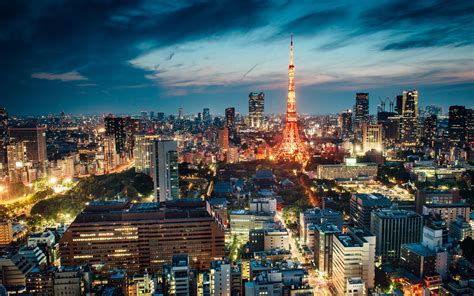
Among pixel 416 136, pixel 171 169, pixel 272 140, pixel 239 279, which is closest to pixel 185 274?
pixel 239 279

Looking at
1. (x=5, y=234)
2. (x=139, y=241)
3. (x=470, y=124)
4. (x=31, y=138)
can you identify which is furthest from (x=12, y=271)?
(x=470, y=124)

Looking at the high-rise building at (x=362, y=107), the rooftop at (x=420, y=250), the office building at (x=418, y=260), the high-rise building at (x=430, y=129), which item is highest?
the high-rise building at (x=362, y=107)

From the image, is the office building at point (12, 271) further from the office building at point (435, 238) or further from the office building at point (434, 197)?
the office building at point (434, 197)

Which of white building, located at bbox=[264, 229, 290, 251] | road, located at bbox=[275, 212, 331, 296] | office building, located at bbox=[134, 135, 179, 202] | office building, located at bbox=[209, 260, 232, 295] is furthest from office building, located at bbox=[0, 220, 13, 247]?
road, located at bbox=[275, 212, 331, 296]

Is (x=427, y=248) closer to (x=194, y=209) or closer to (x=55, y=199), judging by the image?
(x=194, y=209)

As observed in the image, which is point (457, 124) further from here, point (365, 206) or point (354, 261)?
point (354, 261)

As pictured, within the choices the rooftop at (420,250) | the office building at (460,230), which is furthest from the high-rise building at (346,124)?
the rooftop at (420,250)
